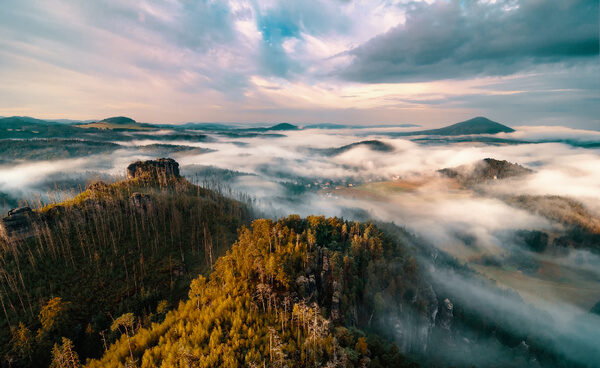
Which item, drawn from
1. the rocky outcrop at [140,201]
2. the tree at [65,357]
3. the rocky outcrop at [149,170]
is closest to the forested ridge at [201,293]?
the tree at [65,357]

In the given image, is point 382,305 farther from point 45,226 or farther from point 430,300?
point 45,226

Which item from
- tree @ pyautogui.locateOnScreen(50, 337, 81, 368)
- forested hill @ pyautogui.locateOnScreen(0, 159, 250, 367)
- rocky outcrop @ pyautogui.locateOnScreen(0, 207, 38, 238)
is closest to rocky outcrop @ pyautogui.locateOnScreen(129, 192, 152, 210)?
forested hill @ pyautogui.locateOnScreen(0, 159, 250, 367)

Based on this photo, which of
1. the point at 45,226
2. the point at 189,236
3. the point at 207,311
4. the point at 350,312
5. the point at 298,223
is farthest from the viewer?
the point at 298,223

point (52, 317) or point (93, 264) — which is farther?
point (93, 264)

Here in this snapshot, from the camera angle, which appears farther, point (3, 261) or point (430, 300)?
point (430, 300)

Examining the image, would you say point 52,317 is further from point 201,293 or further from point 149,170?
point 149,170

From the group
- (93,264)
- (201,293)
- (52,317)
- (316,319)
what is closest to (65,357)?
(201,293)

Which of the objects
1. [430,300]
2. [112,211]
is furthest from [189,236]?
[430,300]

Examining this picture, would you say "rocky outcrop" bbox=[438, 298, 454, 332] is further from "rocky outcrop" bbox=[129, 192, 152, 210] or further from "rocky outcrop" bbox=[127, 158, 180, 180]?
"rocky outcrop" bbox=[127, 158, 180, 180]
